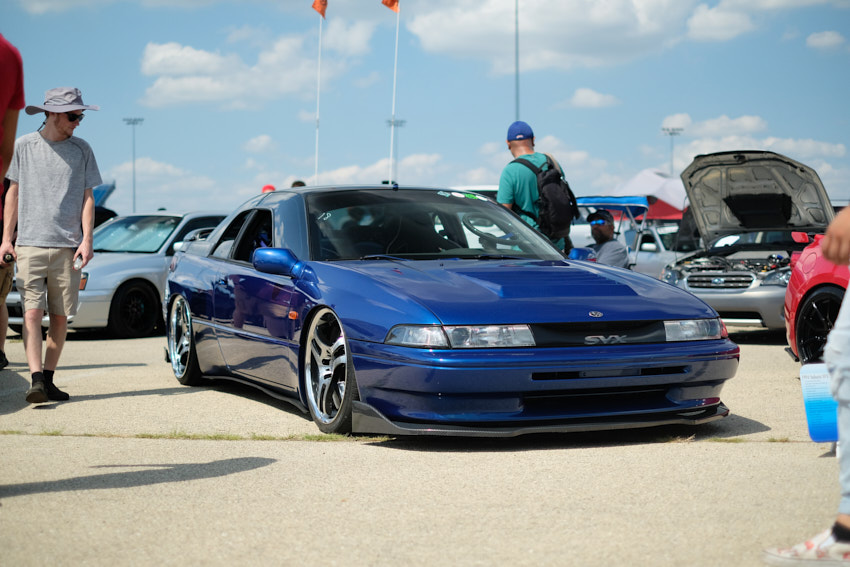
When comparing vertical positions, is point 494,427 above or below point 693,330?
below

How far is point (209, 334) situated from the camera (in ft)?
23.2

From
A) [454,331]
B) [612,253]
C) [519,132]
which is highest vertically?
[519,132]

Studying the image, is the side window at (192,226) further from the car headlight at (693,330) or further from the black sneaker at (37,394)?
the car headlight at (693,330)

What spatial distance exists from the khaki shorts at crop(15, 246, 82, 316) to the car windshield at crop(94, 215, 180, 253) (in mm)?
5924

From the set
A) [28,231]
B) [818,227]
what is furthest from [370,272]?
[818,227]

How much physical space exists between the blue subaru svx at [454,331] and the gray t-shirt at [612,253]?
15.8ft

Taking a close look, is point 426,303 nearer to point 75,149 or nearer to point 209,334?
point 209,334

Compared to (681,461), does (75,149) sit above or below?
above

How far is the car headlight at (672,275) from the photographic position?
38.2ft

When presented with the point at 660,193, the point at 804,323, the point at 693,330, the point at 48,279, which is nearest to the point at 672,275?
the point at 804,323

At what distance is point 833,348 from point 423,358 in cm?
213

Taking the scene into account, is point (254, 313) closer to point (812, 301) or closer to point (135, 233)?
point (812, 301)

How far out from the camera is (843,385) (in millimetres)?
2932

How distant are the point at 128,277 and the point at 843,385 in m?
10.3
